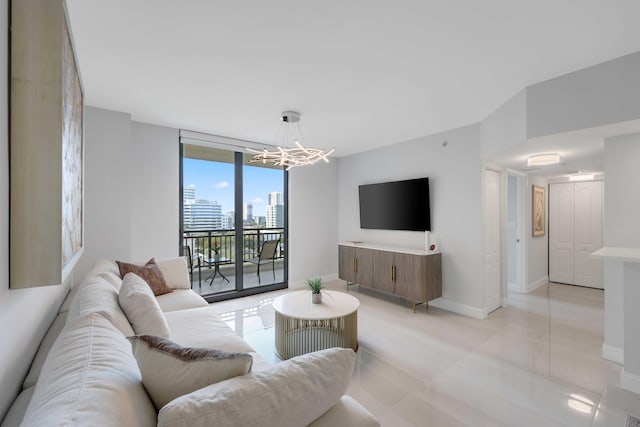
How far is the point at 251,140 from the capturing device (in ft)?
15.0

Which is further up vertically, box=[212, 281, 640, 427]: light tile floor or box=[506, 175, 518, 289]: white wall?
box=[506, 175, 518, 289]: white wall

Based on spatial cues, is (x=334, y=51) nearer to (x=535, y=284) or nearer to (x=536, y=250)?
(x=536, y=250)

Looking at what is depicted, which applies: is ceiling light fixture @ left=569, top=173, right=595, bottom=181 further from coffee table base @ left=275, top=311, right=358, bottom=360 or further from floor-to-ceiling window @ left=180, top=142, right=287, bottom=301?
floor-to-ceiling window @ left=180, top=142, right=287, bottom=301

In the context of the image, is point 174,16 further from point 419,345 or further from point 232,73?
point 419,345

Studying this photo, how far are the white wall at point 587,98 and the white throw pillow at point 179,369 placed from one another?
9.92ft

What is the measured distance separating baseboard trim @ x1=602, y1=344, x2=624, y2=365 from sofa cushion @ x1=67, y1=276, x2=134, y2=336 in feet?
12.9

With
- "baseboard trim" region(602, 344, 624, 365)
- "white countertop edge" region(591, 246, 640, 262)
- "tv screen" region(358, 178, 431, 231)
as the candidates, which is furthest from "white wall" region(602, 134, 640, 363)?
"tv screen" region(358, 178, 431, 231)

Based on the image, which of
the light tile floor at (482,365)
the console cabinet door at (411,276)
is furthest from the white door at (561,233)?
the console cabinet door at (411,276)

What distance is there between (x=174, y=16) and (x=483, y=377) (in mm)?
3468

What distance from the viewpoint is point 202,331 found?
2.07 metres

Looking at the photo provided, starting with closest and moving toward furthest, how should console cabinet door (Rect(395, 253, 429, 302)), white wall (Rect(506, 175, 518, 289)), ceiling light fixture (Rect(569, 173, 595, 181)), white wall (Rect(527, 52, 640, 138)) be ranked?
white wall (Rect(527, 52, 640, 138)) → console cabinet door (Rect(395, 253, 429, 302)) → ceiling light fixture (Rect(569, 173, 595, 181)) → white wall (Rect(506, 175, 518, 289))

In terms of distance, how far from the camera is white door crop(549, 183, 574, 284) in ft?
17.1

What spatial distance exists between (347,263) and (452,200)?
2.05 meters

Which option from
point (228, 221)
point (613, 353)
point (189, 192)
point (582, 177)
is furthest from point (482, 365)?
point (582, 177)
